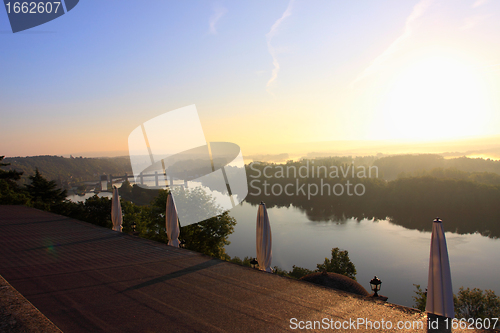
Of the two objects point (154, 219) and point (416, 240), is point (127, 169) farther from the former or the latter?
point (416, 240)

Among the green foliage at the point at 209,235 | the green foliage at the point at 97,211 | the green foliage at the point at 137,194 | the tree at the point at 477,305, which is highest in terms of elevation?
the green foliage at the point at 97,211

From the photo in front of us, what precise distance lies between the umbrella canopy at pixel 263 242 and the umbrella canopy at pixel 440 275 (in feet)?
6.94

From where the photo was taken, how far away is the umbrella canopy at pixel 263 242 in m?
4.18

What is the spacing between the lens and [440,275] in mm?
2562

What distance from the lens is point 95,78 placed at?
768 inches

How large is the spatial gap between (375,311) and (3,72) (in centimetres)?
1879

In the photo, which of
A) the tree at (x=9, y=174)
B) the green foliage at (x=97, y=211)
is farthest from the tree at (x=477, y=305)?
the tree at (x=9, y=174)

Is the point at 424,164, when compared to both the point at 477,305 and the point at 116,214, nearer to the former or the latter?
the point at 477,305

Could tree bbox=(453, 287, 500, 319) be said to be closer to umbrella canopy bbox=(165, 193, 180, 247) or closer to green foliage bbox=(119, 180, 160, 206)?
umbrella canopy bbox=(165, 193, 180, 247)

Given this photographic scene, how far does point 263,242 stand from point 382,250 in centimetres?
4205

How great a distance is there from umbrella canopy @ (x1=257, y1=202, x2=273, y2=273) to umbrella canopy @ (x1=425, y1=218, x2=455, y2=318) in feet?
6.94

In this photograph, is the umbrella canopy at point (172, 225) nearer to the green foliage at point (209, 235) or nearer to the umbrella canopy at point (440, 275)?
the umbrella canopy at point (440, 275)

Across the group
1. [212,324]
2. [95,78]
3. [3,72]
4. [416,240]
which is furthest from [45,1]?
[416,240]

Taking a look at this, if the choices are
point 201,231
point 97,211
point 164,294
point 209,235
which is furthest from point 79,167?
point 164,294
